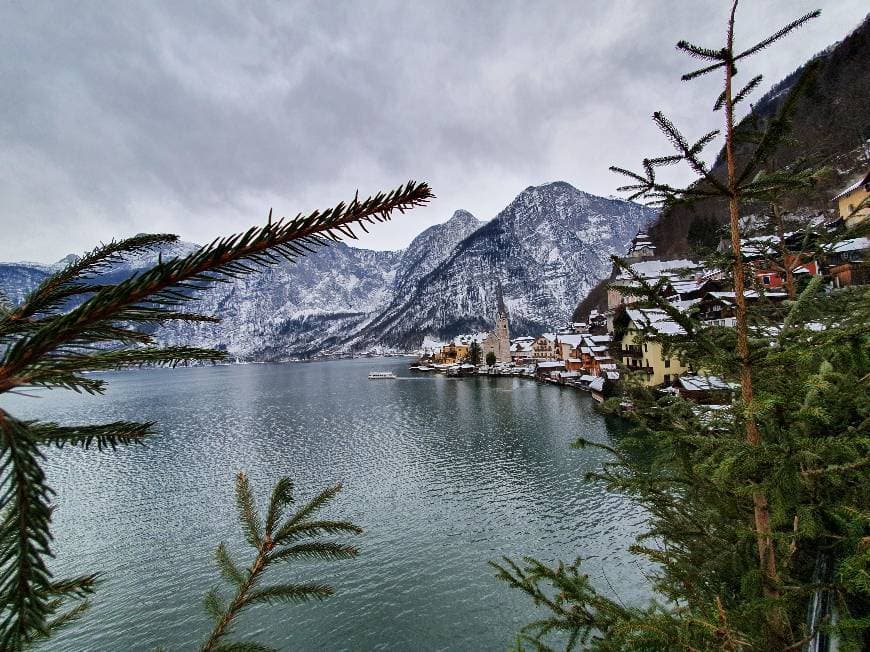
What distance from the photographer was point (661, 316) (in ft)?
90.9

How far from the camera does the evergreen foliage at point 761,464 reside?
373cm

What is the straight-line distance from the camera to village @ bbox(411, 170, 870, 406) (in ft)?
16.0

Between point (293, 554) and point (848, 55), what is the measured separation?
347 ft

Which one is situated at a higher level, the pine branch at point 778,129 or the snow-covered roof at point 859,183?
the snow-covered roof at point 859,183

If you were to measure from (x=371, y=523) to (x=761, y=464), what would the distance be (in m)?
21.9

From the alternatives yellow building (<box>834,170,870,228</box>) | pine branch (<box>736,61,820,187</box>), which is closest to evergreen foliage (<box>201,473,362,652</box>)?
pine branch (<box>736,61,820,187</box>)

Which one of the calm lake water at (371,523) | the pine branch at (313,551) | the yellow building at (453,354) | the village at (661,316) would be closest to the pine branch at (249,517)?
the pine branch at (313,551)

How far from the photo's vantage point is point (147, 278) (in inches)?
54.4

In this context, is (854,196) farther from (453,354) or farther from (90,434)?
(453,354)

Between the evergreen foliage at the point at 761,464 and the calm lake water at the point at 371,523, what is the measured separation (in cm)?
516

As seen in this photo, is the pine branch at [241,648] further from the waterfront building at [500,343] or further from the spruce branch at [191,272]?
the waterfront building at [500,343]

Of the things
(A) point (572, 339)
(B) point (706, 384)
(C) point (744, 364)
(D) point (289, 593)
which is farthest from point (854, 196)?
(D) point (289, 593)

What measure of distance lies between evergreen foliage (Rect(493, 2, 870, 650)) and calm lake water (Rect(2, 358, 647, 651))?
16.9 feet

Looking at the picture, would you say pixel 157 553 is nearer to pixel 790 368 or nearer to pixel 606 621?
pixel 606 621
